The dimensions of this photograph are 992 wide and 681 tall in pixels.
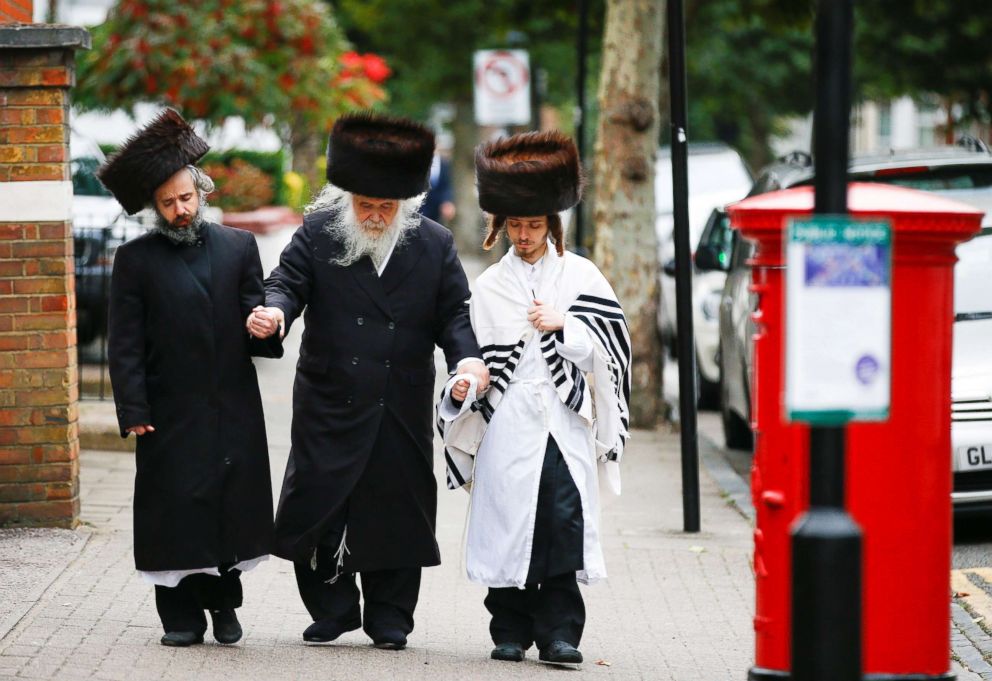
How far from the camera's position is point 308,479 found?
5.93 metres

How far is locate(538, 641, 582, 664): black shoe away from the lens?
18.7 feet

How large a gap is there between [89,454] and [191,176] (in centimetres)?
467

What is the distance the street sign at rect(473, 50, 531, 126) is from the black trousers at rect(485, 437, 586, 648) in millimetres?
15382

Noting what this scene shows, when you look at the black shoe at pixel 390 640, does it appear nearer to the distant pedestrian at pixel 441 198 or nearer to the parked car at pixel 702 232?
the parked car at pixel 702 232

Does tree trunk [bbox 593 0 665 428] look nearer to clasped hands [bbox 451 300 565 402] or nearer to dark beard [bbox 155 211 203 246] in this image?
clasped hands [bbox 451 300 565 402]

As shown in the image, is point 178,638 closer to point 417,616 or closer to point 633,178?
point 417,616

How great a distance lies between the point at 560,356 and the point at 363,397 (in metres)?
0.70

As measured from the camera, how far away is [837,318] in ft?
12.4

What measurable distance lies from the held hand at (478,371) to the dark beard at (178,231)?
3.34 ft

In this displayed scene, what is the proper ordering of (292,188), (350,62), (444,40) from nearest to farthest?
1. (350,62)
2. (292,188)
3. (444,40)

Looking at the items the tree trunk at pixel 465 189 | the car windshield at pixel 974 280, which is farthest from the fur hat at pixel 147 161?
the tree trunk at pixel 465 189

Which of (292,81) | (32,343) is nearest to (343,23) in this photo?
(292,81)

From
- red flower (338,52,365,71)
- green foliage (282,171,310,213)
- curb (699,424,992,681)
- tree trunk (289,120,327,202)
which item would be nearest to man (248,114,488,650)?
curb (699,424,992,681)

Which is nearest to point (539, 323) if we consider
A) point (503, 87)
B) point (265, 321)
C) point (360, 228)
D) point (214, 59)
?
point (360, 228)
